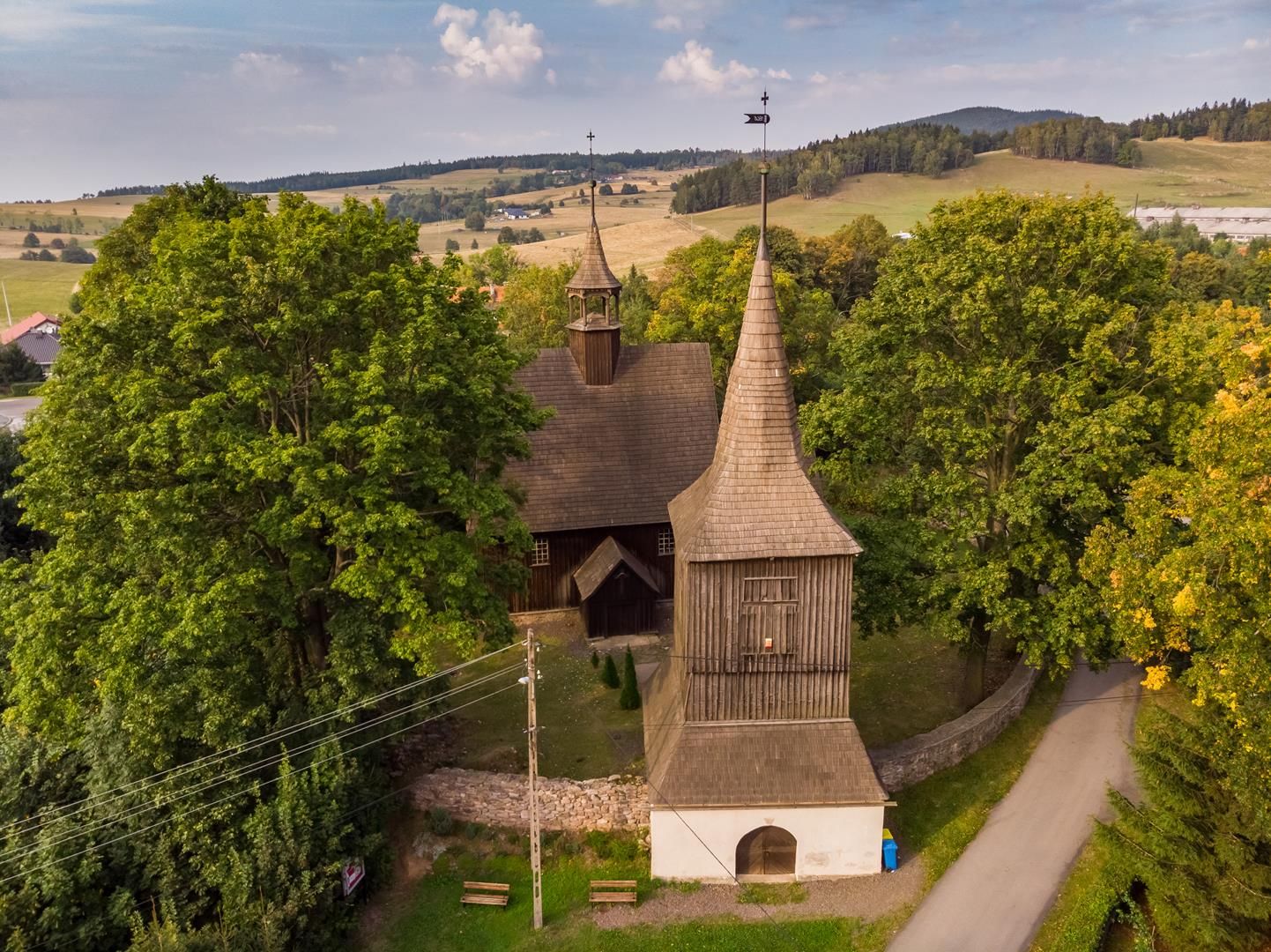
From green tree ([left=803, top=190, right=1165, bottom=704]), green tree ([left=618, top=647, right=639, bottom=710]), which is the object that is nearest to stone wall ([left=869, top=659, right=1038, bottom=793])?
green tree ([left=803, top=190, right=1165, bottom=704])

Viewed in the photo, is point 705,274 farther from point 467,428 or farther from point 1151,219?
point 1151,219

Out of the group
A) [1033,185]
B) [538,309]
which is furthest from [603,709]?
[1033,185]

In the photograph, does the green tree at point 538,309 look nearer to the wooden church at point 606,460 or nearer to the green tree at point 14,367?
the wooden church at point 606,460

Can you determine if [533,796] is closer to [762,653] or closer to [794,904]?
[762,653]

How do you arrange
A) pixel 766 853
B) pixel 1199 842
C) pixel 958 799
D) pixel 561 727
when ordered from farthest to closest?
A: pixel 561 727, pixel 958 799, pixel 766 853, pixel 1199 842

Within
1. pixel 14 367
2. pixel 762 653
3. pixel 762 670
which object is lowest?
pixel 762 670

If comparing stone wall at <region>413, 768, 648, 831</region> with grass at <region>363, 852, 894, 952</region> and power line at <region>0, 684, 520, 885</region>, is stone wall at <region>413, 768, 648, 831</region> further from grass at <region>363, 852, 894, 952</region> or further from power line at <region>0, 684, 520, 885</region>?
power line at <region>0, 684, 520, 885</region>

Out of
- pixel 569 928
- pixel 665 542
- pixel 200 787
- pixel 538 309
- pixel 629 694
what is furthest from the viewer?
pixel 538 309
